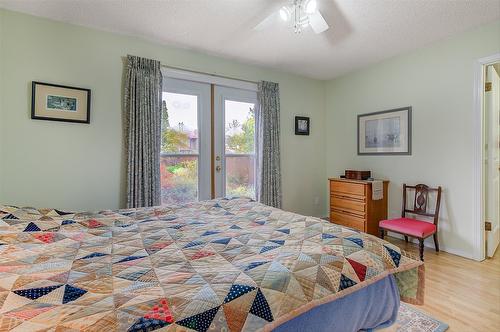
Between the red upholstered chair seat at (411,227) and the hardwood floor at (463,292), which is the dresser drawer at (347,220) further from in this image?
the hardwood floor at (463,292)

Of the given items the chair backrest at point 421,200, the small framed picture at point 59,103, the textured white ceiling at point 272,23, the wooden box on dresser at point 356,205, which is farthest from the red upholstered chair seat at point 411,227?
the small framed picture at point 59,103

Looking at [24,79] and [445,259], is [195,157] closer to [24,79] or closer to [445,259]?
[24,79]

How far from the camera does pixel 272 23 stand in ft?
7.48

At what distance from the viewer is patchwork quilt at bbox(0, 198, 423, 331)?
75cm

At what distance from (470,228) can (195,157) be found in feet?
10.6

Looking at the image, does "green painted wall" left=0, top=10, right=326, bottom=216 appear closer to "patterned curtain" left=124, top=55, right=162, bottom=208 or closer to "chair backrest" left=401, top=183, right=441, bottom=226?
"patterned curtain" left=124, top=55, right=162, bottom=208

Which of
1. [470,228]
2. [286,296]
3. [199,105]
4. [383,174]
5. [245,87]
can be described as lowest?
[470,228]

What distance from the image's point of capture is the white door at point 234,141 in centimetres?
359

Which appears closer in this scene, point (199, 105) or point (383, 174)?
point (199, 105)

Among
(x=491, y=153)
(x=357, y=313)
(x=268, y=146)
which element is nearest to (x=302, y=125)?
(x=268, y=146)

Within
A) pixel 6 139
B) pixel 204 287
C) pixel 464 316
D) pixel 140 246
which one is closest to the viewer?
pixel 204 287

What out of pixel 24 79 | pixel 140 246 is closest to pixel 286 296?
pixel 140 246

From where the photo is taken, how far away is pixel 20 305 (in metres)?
0.76

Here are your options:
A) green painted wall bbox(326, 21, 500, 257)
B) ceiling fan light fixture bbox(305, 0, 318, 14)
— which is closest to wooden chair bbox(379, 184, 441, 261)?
green painted wall bbox(326, 21, 500, 257)
